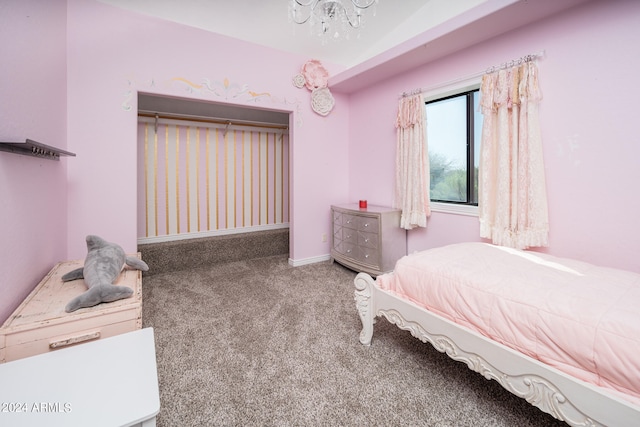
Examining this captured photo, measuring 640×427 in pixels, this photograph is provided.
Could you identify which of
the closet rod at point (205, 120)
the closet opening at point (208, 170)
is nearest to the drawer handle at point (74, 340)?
the closet opening at point (208, 170)

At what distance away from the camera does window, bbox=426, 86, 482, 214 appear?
2846 millimetres

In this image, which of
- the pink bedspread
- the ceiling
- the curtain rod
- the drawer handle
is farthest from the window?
the drawer handle

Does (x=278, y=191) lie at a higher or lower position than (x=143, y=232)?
higher

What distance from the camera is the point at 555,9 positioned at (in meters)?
2.06

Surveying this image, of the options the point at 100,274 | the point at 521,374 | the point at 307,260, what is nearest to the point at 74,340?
the point at 100,274

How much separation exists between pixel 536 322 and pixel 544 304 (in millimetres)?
82

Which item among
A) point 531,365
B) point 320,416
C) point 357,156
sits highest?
point 357,156

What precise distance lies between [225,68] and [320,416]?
10.7ft

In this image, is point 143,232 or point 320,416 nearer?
point 320,416

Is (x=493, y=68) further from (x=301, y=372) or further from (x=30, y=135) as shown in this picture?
(x=30, y=135)

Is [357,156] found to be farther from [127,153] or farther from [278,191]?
[127,153]

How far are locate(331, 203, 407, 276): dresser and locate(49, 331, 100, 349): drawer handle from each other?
2467mm

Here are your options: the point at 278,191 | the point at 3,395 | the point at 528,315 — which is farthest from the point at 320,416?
the point at 278,191

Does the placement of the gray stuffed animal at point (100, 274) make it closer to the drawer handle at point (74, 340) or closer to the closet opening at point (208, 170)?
the drawer handle at point (74, 340)
